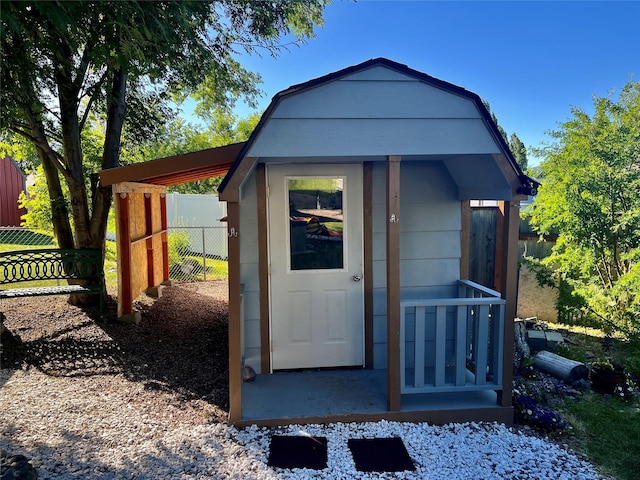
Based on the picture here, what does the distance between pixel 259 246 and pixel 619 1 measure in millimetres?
6181

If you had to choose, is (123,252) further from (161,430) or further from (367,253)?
(367,253)

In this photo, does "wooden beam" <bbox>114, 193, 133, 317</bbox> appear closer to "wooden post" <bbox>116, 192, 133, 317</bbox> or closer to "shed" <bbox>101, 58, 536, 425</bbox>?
"wooden post" <bbox>116, 192, 133, 317</bbox>

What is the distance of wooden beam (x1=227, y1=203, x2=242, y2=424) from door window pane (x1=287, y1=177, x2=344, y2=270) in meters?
0.97

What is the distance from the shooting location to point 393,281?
283 centimetres

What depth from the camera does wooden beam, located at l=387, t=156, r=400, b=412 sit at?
2730 millimetres

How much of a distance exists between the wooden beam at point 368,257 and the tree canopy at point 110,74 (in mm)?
2116

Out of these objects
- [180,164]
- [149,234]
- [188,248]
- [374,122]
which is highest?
[374,122]

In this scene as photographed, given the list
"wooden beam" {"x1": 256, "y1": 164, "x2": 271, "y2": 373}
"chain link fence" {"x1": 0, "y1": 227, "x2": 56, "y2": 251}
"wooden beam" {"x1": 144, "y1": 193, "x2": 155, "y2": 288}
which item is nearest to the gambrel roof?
A: "wooden beam" {"x1": 256, "y1": 164, "x2": 271, "y2": 373}

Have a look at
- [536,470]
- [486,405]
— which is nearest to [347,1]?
[486,405]

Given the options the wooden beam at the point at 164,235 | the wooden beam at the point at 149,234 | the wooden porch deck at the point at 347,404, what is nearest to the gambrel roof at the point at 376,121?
the wooden porch deck at the point at 347,404

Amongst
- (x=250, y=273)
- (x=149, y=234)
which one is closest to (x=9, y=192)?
(x=149, y=234)

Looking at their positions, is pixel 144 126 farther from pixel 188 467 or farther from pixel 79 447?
pixel 188 467

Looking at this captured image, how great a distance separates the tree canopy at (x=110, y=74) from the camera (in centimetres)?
359

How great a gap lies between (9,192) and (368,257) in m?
17.6
